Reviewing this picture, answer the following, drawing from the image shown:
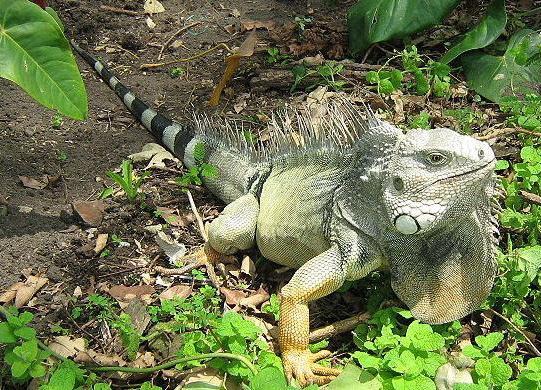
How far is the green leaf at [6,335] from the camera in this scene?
2551mm

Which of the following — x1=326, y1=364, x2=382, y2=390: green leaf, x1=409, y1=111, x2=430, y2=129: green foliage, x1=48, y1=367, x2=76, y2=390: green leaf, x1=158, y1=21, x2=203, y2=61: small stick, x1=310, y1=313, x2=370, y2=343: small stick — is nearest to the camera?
x1=48, y1=367, x2=76, y2=390: green leaf

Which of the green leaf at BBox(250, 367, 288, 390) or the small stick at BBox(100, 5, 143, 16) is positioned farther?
the small stick at BBox(100, 5, 143, 16)

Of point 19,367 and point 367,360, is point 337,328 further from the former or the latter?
→ point 19,367

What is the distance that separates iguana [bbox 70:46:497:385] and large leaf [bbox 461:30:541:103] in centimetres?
157

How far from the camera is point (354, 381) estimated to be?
8.66ft

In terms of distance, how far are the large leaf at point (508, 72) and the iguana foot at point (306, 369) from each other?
228 centimetres

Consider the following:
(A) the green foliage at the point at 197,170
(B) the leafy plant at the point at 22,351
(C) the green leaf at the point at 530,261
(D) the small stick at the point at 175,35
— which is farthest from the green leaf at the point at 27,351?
(D) the small stick at the point at 175,35

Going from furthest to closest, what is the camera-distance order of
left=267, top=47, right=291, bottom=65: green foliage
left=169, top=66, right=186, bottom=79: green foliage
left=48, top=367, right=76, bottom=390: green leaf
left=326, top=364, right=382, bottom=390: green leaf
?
left=169, top=66, right=186, bottom=79: green foliage < left=267, top=47, right=291, bottom=65: green foliage < left=326, top=364, right=382, bottom=390: green leaf < left=48, top=367, right=76, bottom=390: green leaf

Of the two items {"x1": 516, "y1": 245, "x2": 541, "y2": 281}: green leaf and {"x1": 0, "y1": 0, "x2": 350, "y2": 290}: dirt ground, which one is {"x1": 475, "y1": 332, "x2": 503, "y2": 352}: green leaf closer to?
{"x1": 516, "y1": 245, "x2": 541, "y2": 281}: green leaf

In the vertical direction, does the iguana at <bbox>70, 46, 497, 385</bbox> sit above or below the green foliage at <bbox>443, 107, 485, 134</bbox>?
above

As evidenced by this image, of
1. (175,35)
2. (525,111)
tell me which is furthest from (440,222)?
(175,35)

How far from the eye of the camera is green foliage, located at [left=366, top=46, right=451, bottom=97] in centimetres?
437

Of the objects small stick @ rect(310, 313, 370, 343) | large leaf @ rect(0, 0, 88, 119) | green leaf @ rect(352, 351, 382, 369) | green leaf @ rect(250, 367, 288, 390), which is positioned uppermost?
large leaf @ rect(0, 0, 88, 119)

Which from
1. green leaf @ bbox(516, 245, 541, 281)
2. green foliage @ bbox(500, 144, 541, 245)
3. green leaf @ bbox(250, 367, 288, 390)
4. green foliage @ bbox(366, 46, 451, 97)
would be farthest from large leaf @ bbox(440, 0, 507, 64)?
green leaf @ bbox(250, 367, 288, 390)
